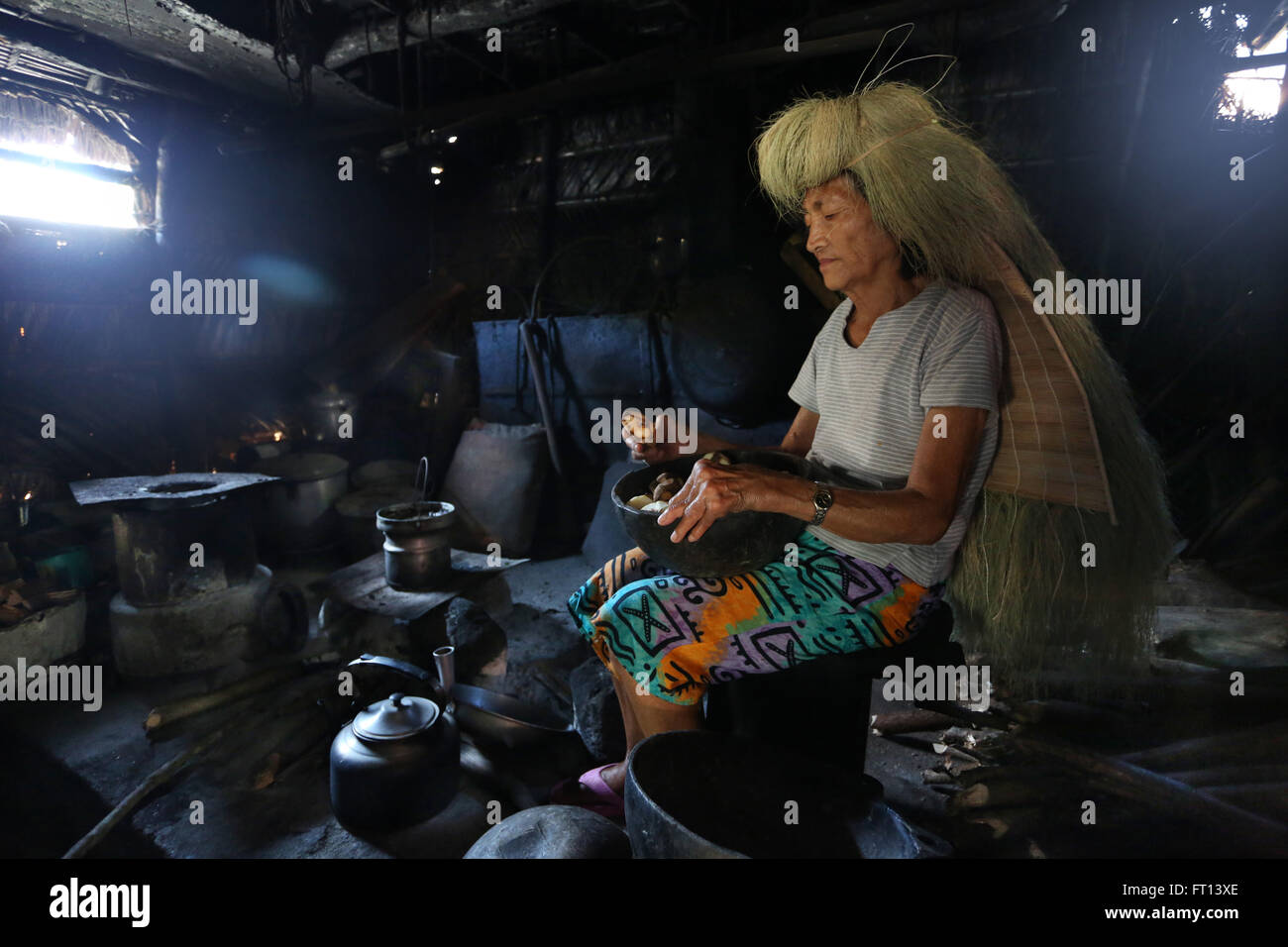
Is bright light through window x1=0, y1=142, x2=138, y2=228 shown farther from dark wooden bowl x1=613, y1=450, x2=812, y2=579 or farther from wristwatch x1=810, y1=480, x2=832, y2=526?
wristwatch x1=810, y1=480, x2=832, y2=526

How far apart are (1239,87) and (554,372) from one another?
6161 mm

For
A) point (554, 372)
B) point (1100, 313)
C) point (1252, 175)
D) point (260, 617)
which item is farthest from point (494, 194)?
point (1252, 175)

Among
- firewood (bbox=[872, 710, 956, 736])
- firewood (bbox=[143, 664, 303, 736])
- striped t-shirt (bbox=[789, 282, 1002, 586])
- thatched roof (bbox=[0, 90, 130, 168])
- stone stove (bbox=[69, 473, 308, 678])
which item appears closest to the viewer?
striped t-shirt (bbox=[789, 282, 1002, 586])

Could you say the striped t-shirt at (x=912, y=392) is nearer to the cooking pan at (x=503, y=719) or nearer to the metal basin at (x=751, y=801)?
the metal basin at (x=751, y=801)

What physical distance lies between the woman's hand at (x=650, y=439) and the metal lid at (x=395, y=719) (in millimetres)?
1404

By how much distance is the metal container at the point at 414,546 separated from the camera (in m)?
4.16

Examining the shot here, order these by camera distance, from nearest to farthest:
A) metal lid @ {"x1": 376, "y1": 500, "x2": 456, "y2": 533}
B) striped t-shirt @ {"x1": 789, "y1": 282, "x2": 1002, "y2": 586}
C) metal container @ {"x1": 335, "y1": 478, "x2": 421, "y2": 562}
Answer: striped t-shirt @ {"x1": 789, "y1": 282, "x2": 1002, "y2": 586}
metal lid @ {"x1": 376, "y1": 500, "x2": 456, "y2": 533}
metal container @ {"x1": 335, "y1": 478, "x2": 421, "y2": 562}

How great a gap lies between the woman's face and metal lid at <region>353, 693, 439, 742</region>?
237 centimetres

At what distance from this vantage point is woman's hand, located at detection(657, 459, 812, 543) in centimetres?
173

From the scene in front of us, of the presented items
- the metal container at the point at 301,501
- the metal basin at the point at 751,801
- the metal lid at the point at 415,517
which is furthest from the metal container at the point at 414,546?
the metal basin at the point at 751,801

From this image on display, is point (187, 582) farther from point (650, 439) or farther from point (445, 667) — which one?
point (650, 439)

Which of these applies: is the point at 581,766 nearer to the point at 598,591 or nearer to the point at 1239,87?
the point at 598,591

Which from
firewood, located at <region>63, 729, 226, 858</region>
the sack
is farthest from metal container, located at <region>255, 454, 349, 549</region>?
firewood, located at <region>63, 729, 226, 858</region>

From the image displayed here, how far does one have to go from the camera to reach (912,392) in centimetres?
198
